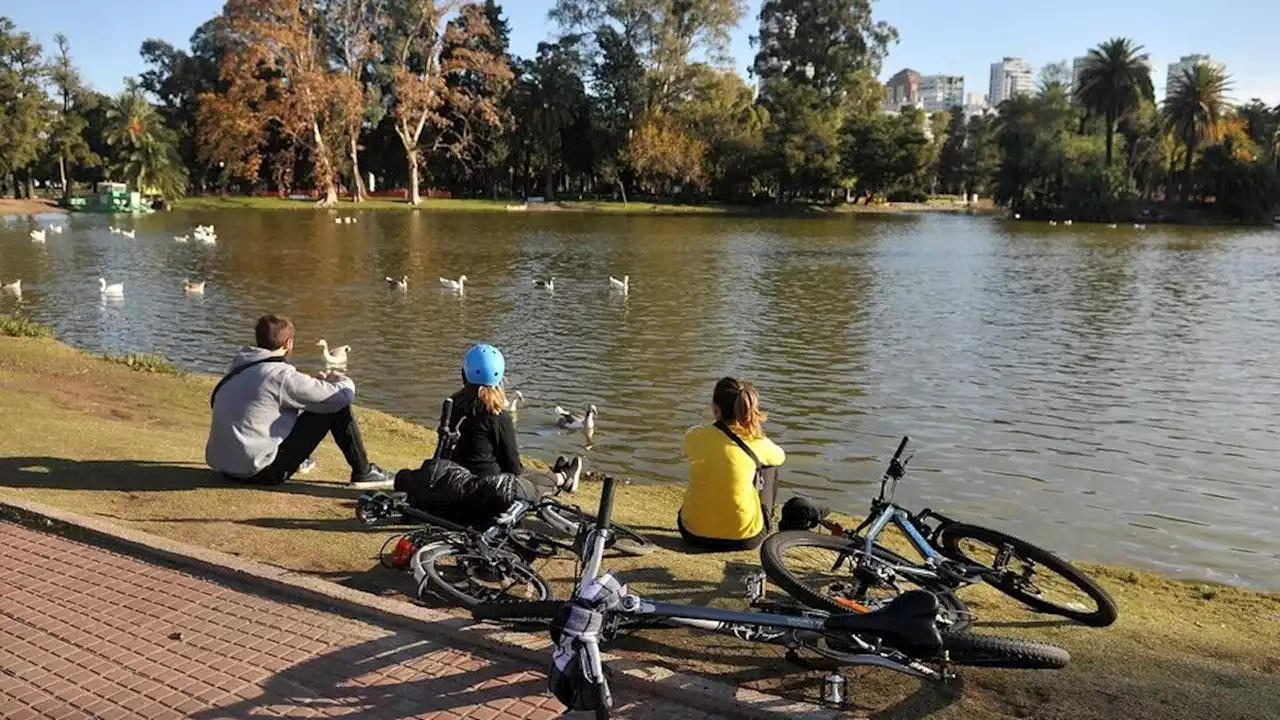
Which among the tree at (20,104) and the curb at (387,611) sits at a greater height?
the tree at (20,104)

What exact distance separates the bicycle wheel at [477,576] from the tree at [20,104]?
7496 cm

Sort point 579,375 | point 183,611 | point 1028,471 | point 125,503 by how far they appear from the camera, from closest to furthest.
A: 1. point 183,611
2. point 125,503
3. point 1028,471
4. point 579,375

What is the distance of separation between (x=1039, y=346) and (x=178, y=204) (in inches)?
2681

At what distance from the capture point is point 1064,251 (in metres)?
42.9

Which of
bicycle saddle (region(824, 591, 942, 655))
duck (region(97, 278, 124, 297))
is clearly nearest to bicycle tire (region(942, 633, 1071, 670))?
bicycle saddle (region(824, 591, 942, 655))

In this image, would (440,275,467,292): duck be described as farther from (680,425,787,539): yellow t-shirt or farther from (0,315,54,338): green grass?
(680,425,787,539): yellow t-shirt

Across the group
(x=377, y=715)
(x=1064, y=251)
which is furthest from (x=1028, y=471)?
(x=1064, y=251)

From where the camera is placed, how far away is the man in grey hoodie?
22.3 ft

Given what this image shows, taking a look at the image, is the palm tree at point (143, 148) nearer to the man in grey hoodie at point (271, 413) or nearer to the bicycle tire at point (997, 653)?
the man in grey hoodie at point (271, 413)

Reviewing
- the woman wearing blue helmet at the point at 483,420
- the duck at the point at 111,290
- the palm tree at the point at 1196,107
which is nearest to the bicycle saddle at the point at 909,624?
the woman wearing blue helmet at the point at 483,420

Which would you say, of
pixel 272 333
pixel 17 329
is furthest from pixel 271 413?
pixel 17 329

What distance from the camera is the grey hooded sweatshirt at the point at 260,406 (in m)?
6.78

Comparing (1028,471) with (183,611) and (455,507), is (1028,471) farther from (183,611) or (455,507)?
(183,611)

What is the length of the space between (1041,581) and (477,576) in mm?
3068
